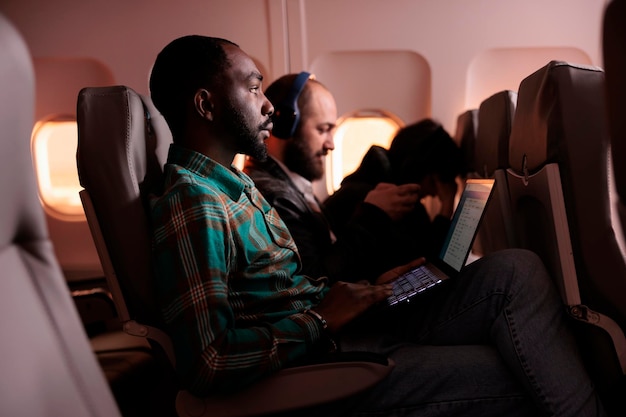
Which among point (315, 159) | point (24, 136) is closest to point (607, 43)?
point (24, 136)

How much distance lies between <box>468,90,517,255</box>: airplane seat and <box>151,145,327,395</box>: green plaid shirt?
77 cm

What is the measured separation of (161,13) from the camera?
2.53 m

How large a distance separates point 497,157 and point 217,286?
111 cm

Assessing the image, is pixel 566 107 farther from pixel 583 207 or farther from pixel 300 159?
pixel 300 159

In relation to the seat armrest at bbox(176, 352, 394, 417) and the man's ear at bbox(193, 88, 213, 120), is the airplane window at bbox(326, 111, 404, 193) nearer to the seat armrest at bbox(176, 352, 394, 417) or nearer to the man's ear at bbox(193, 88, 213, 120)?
the man's ear at bbox(193, 88, 213, 120)

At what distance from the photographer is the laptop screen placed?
4.37 feet

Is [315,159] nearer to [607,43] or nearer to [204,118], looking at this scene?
[204,118]

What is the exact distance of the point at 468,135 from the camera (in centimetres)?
224

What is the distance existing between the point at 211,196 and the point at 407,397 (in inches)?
24.3

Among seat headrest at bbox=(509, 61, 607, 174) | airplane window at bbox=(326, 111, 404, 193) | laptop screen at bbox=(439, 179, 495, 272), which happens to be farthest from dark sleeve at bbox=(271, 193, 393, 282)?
airplane window at bbox=(326, 111, 404, 193)

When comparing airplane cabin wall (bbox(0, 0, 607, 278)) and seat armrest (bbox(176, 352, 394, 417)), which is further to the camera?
airplane cabin wall (bbox(0, 0, 607, 278))

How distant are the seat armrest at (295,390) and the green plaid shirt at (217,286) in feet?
0.11

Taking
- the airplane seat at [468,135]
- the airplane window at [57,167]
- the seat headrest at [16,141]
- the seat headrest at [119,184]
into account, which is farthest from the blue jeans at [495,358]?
the airplane window at [57,167]

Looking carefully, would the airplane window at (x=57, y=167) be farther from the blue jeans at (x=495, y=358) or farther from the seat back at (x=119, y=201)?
the blue jeans at (x=495, y=358)
